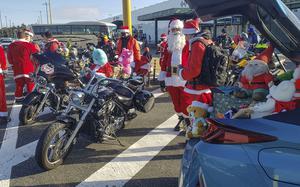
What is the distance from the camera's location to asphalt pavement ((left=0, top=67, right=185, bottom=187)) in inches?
167

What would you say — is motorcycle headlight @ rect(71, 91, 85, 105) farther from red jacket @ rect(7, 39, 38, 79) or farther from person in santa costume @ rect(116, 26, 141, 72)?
person in santa costume @ rect(116, 26, 141, 72)

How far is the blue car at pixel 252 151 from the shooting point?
72.8 inches

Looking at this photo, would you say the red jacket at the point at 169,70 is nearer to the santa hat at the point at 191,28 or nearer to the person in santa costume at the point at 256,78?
the santa hat at the point at 191,28

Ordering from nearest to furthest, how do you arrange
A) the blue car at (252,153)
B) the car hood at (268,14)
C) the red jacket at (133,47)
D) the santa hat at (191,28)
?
the blue car at (252,153) → the car hood at (268,14) → the santa hat at (191,28) → the red jacket at (133,47)

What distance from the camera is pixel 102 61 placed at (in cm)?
571

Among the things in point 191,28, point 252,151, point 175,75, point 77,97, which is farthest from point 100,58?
point 252,151

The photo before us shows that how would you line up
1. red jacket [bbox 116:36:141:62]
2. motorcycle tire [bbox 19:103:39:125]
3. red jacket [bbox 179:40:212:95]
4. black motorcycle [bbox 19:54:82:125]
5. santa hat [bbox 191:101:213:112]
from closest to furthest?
santa hat [bbox 191:101:213:112] → red jacket [bbox 179:40:212:95] → black motorcycle [bbox 19:54:82:125] → motorcycle tire [bbox 19:103:39:125] → red jacket [bbox 116:36:141:62]

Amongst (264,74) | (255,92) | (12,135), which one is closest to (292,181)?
(255,92)

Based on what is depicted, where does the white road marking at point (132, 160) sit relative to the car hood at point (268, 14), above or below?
below

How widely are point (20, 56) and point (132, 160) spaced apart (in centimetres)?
497

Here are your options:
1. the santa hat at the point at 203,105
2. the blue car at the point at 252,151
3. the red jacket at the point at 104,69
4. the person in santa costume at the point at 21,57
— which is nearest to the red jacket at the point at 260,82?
the santa hat at the point at 203,105

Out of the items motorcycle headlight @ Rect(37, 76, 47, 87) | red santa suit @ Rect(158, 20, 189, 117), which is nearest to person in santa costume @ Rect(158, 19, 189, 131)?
red santa suit @ Rect(158, 20, 189, 117)

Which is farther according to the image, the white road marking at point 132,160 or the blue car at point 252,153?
the white road marking at point 132,160

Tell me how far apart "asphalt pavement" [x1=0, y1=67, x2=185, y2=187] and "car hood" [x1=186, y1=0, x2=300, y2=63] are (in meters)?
2.13
